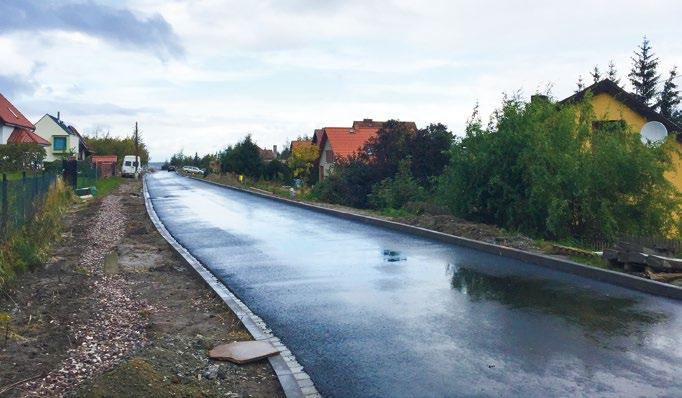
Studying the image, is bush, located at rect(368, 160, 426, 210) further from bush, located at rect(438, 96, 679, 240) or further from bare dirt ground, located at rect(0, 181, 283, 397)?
bare dirt ground, located at rect(0, 181, 283, 397)

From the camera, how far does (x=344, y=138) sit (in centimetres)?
5622

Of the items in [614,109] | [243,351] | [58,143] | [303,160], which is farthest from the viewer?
[58,143]

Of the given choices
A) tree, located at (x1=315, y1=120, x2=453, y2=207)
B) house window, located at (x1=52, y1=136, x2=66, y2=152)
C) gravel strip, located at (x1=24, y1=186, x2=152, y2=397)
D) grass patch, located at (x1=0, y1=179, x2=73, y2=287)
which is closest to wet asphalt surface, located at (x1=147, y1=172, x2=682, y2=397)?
gravel strip, located at (x1=24, y1=186, x2=152, y2=397)

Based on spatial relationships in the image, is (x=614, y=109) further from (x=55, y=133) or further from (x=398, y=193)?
(x=55, y=133)

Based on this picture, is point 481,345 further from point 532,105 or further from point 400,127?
point 400,127

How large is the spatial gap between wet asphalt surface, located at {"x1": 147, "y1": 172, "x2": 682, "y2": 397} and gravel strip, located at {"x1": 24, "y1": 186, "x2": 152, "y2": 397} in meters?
1.55

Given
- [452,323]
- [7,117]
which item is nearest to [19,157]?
[7,117]

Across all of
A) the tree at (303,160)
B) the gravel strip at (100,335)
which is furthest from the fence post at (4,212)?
the tree at (303,160)

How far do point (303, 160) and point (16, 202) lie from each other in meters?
41.2

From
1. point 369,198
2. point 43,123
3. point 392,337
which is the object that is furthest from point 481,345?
point 43,123

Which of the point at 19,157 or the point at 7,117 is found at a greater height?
the point at 7,117

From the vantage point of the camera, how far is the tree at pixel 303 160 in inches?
2077

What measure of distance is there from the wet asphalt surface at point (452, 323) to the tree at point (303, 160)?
130 ft

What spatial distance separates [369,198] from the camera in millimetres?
27375
